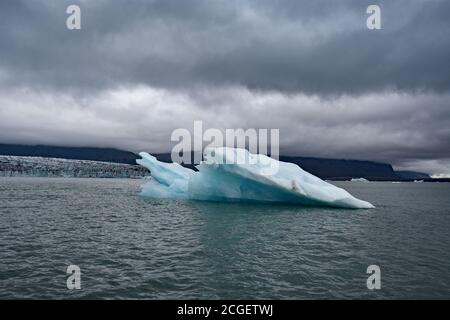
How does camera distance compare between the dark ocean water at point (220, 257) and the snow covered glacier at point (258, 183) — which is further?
the snow covered glacier at point (258, 183)

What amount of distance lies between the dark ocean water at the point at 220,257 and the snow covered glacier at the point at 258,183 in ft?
22.7

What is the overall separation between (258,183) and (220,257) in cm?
1853

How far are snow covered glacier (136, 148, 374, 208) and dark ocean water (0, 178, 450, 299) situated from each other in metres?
6.91

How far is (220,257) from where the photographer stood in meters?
14.1

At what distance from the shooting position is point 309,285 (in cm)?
1091

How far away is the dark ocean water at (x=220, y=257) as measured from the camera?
10.4 metres

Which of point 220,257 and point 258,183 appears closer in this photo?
point 220,257

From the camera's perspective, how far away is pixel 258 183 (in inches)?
1267

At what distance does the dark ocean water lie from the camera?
410 inches

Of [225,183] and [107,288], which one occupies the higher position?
[225,183]

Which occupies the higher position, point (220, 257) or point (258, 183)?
point (258, 183)
